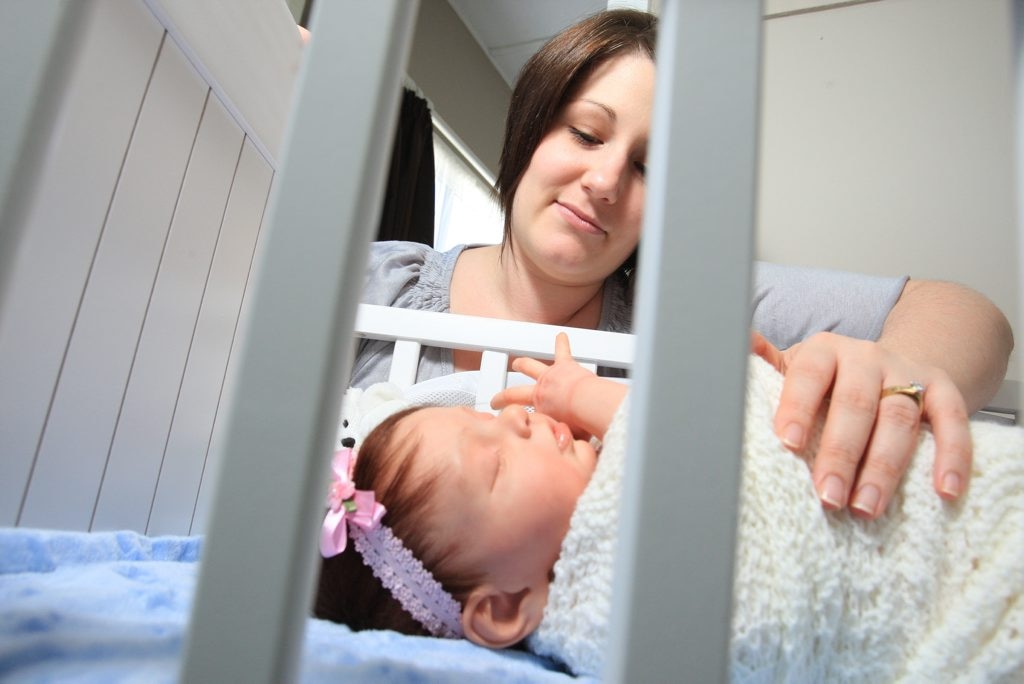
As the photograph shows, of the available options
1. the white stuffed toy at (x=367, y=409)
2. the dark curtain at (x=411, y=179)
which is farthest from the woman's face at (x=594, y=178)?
the dark curtain at (x=411, y=179)

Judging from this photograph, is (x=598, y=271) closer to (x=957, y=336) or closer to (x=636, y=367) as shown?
(x=957, y=336)

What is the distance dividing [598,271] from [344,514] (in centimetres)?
65

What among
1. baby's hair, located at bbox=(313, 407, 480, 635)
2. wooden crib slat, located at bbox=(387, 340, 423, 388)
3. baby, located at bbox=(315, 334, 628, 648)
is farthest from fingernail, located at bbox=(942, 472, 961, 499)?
wooden crib slat, located at bbox=(387, 340, 423, 388)

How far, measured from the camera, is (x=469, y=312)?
1198 mm

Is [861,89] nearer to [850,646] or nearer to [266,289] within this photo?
[850,646]

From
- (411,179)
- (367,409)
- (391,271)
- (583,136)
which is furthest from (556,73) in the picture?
(411,179)

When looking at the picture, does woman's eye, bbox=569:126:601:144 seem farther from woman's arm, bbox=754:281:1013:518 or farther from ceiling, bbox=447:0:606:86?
ceiling, bbox=447:0:606:86

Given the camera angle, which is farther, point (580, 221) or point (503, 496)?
point (580, 221)

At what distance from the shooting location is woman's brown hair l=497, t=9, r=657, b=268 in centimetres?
108

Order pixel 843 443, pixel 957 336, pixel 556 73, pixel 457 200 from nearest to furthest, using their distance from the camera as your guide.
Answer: pixel 843 443
pixel 957 336
pixel 556 73
pixel 457 200

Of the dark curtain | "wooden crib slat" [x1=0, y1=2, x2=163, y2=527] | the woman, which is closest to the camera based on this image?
"wooden crib slat" [x1=0, y1=2, x2=163, y2=527]

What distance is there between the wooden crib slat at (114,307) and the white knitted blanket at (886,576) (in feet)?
2.45

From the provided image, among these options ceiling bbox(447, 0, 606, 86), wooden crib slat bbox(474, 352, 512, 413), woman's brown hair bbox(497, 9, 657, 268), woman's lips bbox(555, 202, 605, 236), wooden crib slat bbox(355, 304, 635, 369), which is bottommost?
wooden crib slat bbox(474, 352, 512, 413)

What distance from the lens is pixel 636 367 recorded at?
0.28m
